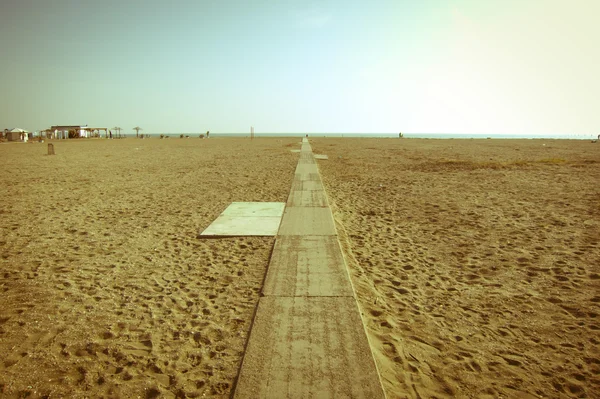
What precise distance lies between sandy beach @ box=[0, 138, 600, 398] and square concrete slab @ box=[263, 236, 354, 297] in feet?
0.73

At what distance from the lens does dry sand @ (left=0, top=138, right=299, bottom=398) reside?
8.29 ft

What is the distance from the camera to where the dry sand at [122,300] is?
2527 mm

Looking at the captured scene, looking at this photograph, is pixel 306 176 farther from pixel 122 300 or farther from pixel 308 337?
pixel 308 337

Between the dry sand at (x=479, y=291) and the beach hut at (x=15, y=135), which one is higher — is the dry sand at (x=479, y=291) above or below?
below

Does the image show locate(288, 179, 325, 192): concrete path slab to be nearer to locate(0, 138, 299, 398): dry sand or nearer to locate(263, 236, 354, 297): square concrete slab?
locate(0, 138, 299, 398): dry sand

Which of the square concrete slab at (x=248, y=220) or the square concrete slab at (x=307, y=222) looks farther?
the square concrete slab at (x=248, y=220)

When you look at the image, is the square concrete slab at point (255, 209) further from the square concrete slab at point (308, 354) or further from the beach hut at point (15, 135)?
the beach hut at point (15, 135)

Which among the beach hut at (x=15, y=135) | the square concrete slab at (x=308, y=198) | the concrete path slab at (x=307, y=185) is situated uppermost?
the beach hut at (x=15, y=135)

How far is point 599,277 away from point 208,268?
5219 millimetres

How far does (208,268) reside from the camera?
177 inches

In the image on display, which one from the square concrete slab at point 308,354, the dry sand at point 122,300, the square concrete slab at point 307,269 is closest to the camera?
the square concrete slab at point 308,354

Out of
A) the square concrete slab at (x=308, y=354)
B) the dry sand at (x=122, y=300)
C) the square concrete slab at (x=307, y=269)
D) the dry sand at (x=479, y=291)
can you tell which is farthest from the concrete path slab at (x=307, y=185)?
the square concrete slab at (x=308, y=354)

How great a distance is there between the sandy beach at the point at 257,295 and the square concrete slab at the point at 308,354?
0.19m

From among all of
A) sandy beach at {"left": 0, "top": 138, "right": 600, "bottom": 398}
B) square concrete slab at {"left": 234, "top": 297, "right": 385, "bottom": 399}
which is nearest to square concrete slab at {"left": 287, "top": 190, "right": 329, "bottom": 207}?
sandy beach at {"left": 0, "top": 138, "right": 600, "bottom": 398}
